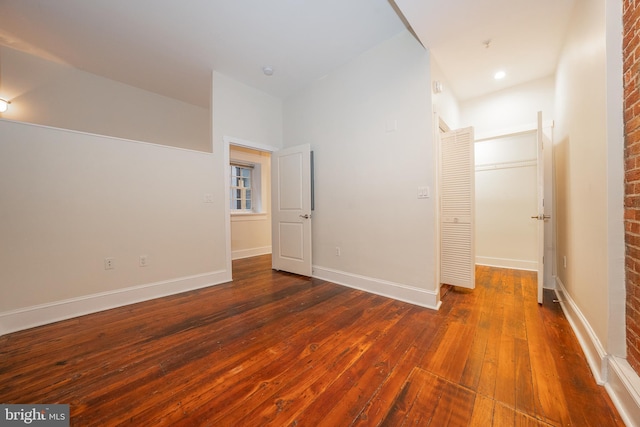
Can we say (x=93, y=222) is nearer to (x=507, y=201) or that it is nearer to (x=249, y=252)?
(x=249, y=252)

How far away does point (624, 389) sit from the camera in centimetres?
110

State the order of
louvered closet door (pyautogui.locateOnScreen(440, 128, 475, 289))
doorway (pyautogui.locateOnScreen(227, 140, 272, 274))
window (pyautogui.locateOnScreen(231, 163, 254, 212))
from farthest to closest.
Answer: window (pyautogui.locateOnScreen(231, 163, 254, 212)), doorway (pyautogui.locateOnScreen(227, 140, 272, 274)), louvered closet door (pyautogui.locateOnScreen(440, 128, 475, 289))

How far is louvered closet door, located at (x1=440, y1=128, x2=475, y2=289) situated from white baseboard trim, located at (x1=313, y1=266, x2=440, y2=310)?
0.57 meters

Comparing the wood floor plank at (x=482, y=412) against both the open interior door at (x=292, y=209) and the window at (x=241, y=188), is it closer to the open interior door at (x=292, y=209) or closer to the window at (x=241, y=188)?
the open interior door at (x=292, y=209)

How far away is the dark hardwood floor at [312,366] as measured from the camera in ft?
3.71

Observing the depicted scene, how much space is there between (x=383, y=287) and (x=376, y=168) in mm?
1431

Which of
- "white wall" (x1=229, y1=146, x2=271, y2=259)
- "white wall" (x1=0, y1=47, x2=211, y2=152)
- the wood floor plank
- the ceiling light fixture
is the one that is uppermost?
"white wall" (x1=0, y1=47, x2=211, y2=152)

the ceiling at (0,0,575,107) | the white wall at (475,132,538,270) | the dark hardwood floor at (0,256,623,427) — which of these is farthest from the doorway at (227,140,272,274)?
the white wall at (475,132,538,270)

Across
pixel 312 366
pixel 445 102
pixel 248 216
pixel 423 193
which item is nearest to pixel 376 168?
pixel 423 193

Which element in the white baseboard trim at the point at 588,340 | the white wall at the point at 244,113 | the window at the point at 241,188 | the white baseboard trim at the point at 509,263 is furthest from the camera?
the window at the point at 241,188

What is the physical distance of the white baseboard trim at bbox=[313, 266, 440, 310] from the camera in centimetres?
235

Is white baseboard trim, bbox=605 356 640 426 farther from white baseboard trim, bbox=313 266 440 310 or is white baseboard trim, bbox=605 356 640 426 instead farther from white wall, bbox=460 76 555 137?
white wall, bbox=460 76 555 137

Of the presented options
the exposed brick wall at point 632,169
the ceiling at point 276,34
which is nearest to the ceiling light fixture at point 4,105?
the ceiling at point 276,34

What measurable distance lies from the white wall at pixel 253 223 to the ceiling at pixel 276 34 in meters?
2.05
